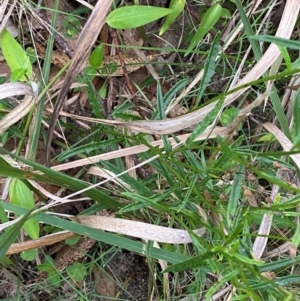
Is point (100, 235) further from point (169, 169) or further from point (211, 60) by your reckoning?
point (211, 60)

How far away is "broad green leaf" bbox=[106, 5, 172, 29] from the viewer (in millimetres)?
1001

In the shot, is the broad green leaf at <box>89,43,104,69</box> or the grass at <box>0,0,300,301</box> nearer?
the grass at <box>0,0,300,301</box>

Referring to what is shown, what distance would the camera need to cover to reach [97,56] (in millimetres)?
1157

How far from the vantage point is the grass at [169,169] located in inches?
34.5

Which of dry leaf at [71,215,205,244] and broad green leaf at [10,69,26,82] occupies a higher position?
broad green leaf at [10,69,26,82]

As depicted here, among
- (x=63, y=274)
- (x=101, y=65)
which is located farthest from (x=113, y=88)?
(x=63, y=274)

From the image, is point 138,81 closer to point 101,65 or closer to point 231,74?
point 101,65

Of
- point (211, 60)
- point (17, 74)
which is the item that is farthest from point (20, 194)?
point (211, 60)

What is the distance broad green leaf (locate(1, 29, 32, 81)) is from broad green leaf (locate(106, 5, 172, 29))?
217 millimetres

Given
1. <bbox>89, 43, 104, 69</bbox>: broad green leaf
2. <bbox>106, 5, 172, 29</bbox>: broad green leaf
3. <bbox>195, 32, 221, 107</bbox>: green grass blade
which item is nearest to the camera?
<bbox>195, 32, 221, 107</bbox>: green grass blade

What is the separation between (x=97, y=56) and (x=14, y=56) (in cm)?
20

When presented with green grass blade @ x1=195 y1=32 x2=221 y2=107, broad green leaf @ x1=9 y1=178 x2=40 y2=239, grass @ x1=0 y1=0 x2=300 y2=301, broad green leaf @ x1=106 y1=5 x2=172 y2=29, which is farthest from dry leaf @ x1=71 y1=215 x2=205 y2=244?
broad green leaf @ x1=106 y1=5 x2=172 y2=29

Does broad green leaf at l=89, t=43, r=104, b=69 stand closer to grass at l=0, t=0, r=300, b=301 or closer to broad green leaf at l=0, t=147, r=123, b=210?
grass at l=0, t=0, r=300, b=301

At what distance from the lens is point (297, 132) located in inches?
29.2
